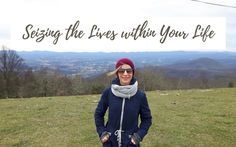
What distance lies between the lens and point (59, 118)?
455 inches

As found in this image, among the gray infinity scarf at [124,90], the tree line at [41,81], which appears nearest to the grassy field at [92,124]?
the gray infinity scarf at [124,90]

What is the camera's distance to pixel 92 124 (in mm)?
10703

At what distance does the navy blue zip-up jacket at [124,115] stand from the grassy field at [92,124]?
12.9 feet

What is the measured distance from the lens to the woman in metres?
4.66

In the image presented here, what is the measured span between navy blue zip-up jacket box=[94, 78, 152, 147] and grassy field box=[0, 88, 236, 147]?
395cm

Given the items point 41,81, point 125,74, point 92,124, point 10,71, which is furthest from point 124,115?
point 10,71

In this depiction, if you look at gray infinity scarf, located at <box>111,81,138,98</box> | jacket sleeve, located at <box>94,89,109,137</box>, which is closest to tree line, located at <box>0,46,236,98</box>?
jacket sleeve, located at <box>94,89,109,137</box>

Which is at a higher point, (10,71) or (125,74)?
(125,74)

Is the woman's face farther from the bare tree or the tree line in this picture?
the bare tree

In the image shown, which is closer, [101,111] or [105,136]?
[105,136]

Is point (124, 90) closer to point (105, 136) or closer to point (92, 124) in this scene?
point (105, 136)

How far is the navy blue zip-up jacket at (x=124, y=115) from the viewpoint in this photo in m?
4.68

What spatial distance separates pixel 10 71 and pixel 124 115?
4312 cm

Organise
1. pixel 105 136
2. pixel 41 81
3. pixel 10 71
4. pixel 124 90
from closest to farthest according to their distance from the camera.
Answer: pixel 124 90 < pixel 105 136 < pixel 41 81 < pixel 10 71
